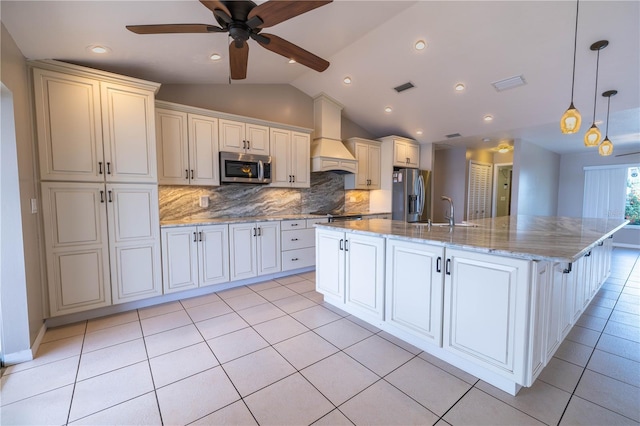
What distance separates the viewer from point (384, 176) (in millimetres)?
A: 5488

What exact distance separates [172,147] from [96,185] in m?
0.94

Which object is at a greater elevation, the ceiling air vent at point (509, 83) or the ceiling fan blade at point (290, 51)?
the ceiling air vent at point (509, 83)

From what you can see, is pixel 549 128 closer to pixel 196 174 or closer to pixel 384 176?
pixel 384 176

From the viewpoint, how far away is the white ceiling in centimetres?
218

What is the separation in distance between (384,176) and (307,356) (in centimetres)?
408

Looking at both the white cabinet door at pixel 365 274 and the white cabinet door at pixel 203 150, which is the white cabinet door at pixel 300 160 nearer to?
the white cabinet door at pixel 203 150

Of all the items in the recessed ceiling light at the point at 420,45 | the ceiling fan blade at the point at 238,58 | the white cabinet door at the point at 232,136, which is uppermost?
the recessed ceiling light at the point at 420,45

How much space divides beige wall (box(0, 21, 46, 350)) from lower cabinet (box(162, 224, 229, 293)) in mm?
1004

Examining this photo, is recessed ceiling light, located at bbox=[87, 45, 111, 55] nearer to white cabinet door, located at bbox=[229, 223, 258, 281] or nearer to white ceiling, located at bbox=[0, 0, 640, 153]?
white ceiling, located at bbox=[0, 0, 640, 153]

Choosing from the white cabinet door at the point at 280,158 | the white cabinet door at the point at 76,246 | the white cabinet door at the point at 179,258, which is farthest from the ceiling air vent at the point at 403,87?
the white cabinet door at the point at 76,246

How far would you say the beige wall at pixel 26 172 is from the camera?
2.02 m

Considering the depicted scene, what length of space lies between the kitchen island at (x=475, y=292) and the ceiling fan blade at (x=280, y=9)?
171 centimetres

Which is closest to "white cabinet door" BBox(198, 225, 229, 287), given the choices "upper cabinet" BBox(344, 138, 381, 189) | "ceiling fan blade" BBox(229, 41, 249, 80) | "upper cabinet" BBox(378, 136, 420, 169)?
"ceiling fan blade" BBox(229, 41, 249, 80)

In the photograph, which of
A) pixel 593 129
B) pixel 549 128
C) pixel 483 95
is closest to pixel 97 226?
pixel 483 95
